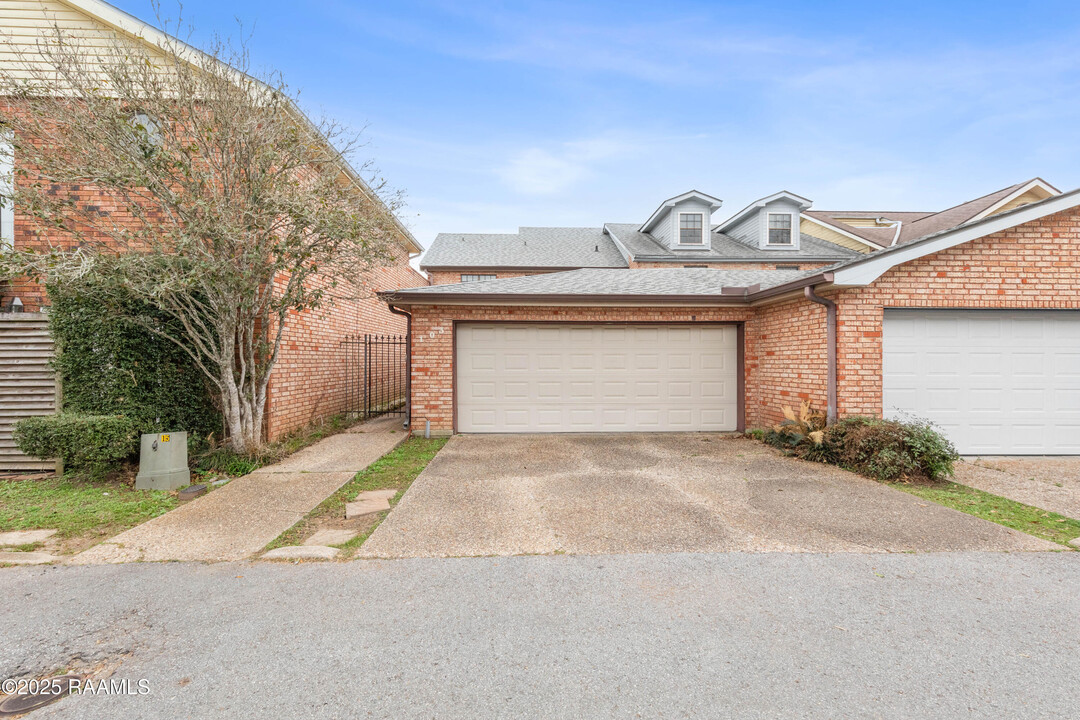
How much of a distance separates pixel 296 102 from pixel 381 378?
747 centimetres

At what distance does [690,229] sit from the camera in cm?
1841

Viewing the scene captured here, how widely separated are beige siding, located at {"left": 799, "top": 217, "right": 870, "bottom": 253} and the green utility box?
21.7 metres

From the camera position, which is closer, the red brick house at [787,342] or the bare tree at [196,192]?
the bare tree at [196,192]

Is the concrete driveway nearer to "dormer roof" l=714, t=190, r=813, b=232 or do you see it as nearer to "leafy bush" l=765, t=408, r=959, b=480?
"leafy bush" l=765, t=408, r=959, b=480

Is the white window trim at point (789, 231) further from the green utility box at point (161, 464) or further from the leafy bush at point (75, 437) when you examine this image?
the leafy bush at point (75, 437)

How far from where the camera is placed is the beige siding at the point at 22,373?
5926mm

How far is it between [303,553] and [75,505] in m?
3.31

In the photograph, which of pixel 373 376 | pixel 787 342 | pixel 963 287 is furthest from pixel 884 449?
pixel 373 376

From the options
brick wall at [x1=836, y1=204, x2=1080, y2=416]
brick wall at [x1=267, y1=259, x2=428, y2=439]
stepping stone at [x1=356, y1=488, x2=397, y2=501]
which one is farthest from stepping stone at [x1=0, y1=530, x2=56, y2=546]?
brick wall at [x1=836, y1=204, x2=1080, y2=416]

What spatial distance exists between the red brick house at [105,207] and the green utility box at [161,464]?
1.67 meters

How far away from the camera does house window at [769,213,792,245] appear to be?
1834 centimetres

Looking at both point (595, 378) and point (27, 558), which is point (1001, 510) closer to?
point (595, 378)

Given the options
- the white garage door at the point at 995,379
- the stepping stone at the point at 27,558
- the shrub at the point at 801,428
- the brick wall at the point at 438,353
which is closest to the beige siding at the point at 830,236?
the white garage door at the point at 995,379

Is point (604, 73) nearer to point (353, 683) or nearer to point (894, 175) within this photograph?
point (894, 175)
